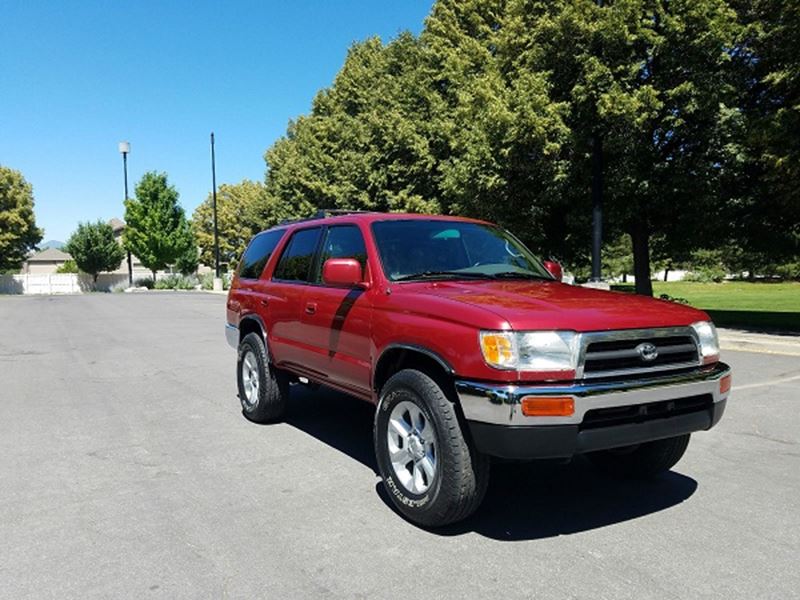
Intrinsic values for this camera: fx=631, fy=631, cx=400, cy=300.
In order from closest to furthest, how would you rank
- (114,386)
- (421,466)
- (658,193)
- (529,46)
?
(421,466) < (114,386) < (658,193) < (529,46)

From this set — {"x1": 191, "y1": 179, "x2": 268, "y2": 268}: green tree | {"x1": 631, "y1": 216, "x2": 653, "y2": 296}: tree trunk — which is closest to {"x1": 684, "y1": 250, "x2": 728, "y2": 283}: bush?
{"x1": 191, "y1": 179, "x2": 268, "y2": 268}: green tree

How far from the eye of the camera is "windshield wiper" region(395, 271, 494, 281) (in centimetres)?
446

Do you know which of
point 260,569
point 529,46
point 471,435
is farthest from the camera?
point 529,46

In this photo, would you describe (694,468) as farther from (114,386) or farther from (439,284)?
(114,386)

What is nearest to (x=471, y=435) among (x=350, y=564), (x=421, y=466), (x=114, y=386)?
(x=421, y=466)

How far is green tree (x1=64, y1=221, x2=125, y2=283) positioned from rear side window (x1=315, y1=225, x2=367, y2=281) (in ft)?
177

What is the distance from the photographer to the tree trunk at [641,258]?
59.1ft

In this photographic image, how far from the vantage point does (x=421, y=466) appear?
3.83 metres

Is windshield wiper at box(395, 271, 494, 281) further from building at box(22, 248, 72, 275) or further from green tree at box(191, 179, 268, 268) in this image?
building at box(22, 248, 72, 275)

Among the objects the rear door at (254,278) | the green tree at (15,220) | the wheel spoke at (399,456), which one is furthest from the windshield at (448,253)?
the green tree at (15,220)

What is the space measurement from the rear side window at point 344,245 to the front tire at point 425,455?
1.12 m

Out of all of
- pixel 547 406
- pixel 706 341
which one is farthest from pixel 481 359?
pixel 706 341

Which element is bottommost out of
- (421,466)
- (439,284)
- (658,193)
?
(421,466)

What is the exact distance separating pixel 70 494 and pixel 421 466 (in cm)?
252
